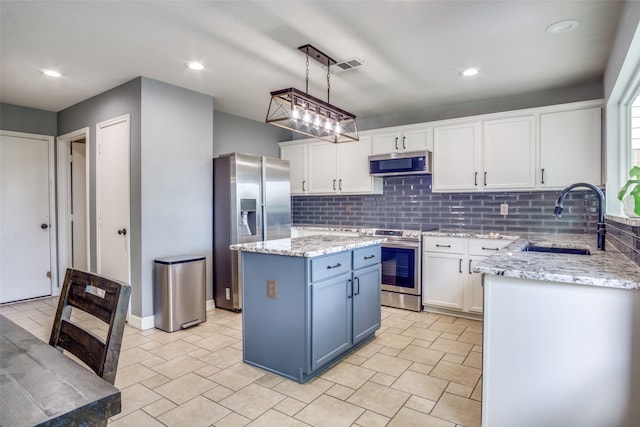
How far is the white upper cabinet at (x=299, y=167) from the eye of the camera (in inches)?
209

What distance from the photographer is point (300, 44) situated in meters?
2.76

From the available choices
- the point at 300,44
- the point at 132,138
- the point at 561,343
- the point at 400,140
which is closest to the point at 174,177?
the point at 132,138

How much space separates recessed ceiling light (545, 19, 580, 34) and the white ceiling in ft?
0.13

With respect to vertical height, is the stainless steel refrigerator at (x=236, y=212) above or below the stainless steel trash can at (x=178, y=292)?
above

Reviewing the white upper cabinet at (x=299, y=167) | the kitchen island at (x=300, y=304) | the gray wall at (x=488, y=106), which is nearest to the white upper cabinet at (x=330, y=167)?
the white upper cabinet at (x=299, y=167)

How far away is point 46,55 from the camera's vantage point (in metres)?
2.96

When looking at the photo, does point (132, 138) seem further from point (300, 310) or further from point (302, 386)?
point (302, 386)

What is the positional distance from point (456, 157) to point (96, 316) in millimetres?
3878

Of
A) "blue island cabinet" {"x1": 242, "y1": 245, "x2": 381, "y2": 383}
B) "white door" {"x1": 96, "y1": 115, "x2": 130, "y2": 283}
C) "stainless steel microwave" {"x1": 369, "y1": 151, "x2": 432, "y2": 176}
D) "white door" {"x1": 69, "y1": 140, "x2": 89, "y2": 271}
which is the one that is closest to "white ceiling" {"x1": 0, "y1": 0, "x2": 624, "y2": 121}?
"white door" {"x1": 96, "y1": 115, "x2": 130, "y2": 283}

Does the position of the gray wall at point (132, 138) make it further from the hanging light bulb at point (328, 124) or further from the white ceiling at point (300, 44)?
the hanging light bulb at point (328, 124)

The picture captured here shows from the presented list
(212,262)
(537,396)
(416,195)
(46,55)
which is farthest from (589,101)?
(46,55)

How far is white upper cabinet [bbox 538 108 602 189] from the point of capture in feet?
11.3

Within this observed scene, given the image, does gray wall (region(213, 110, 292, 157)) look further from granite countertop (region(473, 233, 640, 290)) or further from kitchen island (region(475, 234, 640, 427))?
kitchen island (region(475, 234, 640, 427))

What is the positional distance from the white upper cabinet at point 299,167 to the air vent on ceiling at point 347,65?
6.90 ft
